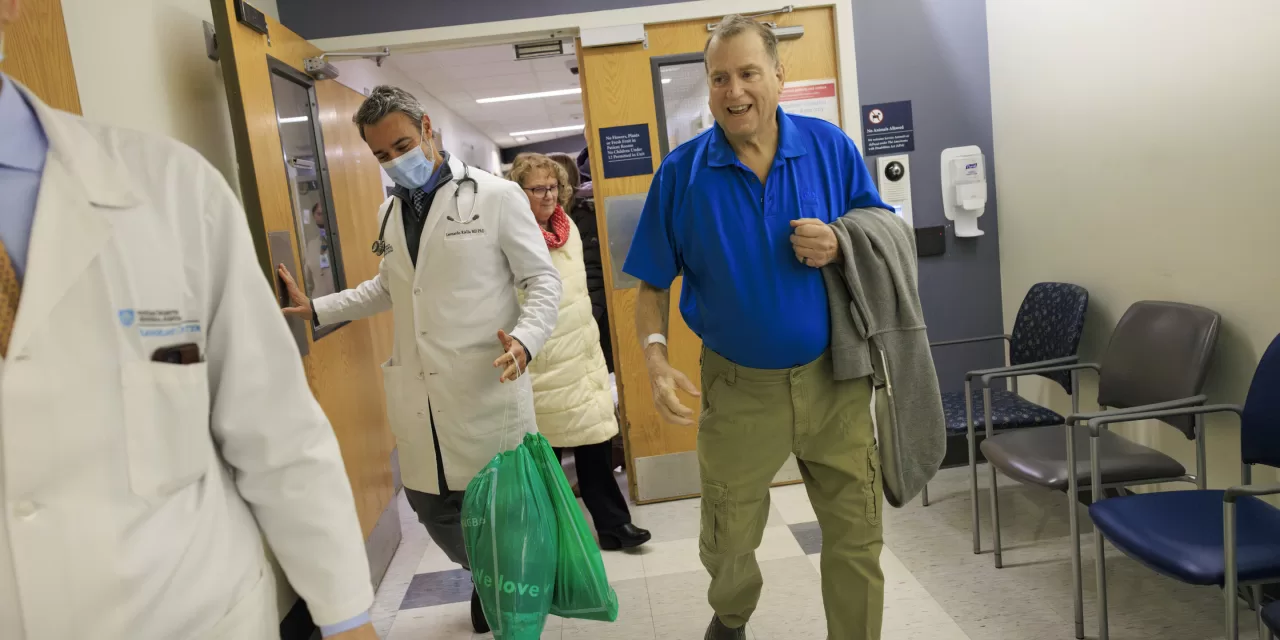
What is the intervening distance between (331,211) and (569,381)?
112 centimetres

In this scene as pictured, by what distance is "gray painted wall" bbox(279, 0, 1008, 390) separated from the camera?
3.52 metres

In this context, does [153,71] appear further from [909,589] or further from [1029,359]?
[1029,359]

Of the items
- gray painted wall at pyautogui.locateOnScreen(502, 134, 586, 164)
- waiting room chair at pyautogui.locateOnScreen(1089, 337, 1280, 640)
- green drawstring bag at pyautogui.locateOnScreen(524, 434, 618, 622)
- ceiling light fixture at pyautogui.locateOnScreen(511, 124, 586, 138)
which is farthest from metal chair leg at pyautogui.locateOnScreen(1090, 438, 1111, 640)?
gray painted wall at pyautogui.locateOnScreen(502, 134, 586, 164)

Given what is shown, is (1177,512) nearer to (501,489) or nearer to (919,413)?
(919,413)

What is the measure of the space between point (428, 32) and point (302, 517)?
298cm

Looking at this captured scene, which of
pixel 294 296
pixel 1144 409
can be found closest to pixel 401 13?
pixel 294 296

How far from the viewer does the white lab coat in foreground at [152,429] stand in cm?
78

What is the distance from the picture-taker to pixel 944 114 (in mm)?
3703

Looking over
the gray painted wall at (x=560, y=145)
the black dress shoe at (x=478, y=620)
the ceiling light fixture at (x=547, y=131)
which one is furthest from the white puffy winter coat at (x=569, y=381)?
the gray painted wall at (x=560, y=145)

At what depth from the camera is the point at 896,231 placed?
75.3 inches

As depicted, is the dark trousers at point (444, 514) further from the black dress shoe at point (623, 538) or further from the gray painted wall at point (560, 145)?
the gray painted wall at point (560, 145)

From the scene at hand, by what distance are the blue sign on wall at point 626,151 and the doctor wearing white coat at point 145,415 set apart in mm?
2663

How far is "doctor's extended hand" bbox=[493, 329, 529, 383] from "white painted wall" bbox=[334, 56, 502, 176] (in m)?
2.26

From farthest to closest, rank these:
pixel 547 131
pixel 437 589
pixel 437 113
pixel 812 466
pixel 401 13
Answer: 1. pixel 547 131
2. pixel 437 113
3. pixel 401 13
4. pixel 437 589
5. pixel 812 466
